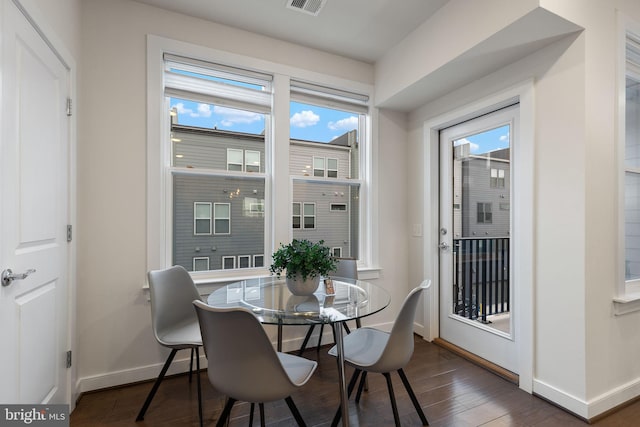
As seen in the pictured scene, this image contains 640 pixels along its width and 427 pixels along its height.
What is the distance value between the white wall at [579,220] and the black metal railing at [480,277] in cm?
46

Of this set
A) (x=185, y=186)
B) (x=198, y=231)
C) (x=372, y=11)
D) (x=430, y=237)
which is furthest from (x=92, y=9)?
(x=430, y=237)

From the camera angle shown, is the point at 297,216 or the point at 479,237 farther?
the point at 297,216

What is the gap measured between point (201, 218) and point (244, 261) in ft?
1.77

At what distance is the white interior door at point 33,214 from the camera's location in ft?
4.32

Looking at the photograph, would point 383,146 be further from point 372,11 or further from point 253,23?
point 253,23

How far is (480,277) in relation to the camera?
110 inches

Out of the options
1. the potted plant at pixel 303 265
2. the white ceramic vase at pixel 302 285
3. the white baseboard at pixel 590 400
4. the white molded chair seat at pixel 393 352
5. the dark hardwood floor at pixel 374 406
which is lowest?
the dark hardwood floor at pixel 374 406

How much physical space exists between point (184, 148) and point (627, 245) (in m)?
3.54

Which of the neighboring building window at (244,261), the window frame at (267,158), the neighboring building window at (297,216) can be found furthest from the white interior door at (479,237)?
the neighboring building window at (244,261)

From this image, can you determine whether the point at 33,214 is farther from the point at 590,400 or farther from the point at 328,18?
the point at 590,400

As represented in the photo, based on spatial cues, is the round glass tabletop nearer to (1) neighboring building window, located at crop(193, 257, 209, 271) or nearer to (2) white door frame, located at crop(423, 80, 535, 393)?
(1) neighboring building window, located at crop(193, 257, 209, 271)

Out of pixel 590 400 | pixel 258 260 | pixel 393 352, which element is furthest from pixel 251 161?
pixel 590 400

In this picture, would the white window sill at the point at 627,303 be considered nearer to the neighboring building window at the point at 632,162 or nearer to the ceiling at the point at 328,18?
the neighboring building window at the point at 632,162

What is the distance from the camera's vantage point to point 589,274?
1874mm
